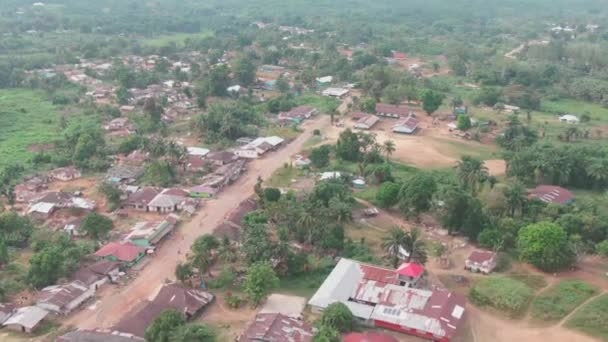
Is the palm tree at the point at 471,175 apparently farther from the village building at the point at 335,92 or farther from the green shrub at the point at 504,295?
the village building at the point at 335,92

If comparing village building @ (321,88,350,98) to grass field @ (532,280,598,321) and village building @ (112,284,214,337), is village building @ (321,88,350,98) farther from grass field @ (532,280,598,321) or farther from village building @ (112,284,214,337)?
village building @ (112,284,214,337)

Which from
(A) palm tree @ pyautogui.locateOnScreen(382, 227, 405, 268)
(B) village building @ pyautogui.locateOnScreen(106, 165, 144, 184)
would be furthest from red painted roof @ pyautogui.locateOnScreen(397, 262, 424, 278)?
(B) village building @ pyautogui.locateOnScreen(106, 165, 144, 184)

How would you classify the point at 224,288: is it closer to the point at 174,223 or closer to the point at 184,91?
the point at 174,223

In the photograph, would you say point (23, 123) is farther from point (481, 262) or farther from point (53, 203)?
point (481, 262)

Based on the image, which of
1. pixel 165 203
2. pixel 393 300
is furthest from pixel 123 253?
pixel 393 300

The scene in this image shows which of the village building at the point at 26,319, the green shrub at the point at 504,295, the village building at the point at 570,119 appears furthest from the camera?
the village building at the point at 570,119

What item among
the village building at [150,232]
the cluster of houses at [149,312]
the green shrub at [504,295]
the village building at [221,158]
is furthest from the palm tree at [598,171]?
the cluster of houses at [149,312]
